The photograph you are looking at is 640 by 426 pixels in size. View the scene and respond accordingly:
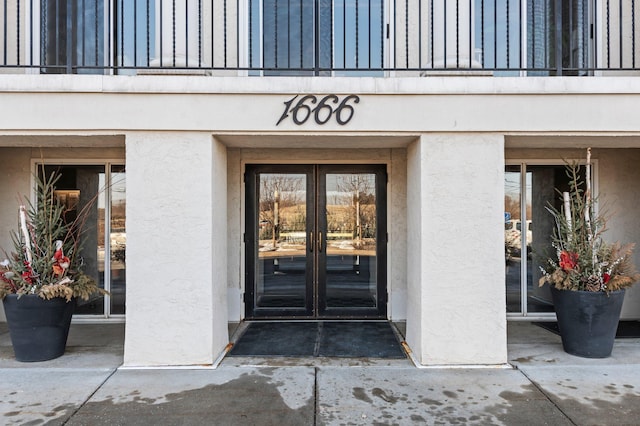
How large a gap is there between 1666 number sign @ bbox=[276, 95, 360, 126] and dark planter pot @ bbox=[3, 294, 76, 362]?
3.16 meters

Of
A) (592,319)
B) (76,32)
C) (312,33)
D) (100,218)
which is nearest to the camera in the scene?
(592,319)

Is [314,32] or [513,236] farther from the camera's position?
[513,236]

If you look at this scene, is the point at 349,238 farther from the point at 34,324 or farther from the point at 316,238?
the point at 34,324

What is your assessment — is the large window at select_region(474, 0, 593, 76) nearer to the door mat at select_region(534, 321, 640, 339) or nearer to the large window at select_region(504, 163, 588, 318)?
the large window at select_region(504, 163, 588, 318)

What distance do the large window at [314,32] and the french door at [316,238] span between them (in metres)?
1.50

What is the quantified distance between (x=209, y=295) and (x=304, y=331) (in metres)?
1.73

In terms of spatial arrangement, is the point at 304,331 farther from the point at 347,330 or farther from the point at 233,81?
the point at 233,81

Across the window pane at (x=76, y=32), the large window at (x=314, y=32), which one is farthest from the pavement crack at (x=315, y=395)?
the window pane at (x=76, y=32)

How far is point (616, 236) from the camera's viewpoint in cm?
618

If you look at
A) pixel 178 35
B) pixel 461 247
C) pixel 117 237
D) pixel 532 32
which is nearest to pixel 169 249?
pixel 117 237

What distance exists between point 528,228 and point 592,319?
6.67 ft

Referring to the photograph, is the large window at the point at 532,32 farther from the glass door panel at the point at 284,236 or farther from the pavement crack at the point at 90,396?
the pavement crack at the point at 90,396

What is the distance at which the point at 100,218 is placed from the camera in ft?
20.8

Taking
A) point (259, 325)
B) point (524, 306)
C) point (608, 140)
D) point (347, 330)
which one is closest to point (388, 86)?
point (608, 140)
